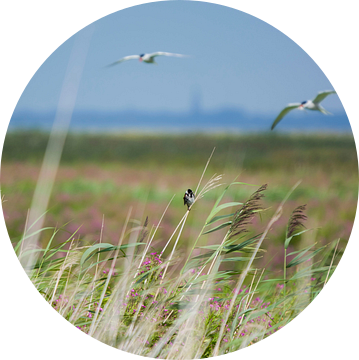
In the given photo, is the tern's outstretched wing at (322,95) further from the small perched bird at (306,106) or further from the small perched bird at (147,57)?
the small perched bird at (147,57)

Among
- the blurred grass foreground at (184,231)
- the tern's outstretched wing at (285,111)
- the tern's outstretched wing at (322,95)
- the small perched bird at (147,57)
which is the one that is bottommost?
the blurred grass foreground at (184,231)

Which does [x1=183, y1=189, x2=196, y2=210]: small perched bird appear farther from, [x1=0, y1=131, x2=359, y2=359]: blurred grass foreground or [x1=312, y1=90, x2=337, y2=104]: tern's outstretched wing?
[x1=312, y1=90, x2=337, y2=104]: tern's outstretched wing

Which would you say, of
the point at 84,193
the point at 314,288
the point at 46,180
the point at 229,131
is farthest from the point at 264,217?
the point at 46,180

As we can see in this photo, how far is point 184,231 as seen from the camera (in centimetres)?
235

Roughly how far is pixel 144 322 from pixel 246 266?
717mm

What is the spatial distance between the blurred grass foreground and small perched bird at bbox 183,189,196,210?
59 mm

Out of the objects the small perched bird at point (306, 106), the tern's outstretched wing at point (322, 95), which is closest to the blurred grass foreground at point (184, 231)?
the small perched bird at point (306, 106)

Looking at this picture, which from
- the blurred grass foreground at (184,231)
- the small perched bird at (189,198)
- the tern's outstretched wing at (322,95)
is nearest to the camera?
the blurred grass foreground at (184,231)

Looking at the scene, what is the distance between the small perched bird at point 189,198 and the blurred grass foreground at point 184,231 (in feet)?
0.19

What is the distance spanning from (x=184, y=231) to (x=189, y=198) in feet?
0.81

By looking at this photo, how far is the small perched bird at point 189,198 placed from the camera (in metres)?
2.25

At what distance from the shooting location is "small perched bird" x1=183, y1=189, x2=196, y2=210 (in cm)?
225

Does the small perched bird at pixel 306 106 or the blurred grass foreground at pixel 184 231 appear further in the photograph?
the small perched bird at pixel 306 106

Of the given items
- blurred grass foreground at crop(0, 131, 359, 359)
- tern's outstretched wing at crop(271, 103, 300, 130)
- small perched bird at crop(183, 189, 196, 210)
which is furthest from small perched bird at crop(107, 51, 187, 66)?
small perched bird at crop(183, 189, 196, 210)
